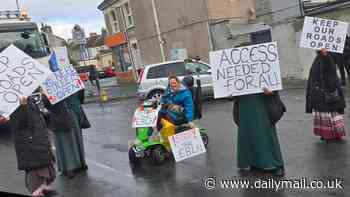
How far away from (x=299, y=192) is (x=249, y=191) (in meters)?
0.64

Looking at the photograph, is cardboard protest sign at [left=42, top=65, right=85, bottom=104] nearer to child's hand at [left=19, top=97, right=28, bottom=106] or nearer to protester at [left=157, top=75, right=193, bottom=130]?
child's hand at [left=19, top=97, right=28, bottom=106]

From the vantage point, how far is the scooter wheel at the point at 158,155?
8.19 meters

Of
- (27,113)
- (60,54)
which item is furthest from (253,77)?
(60,54)

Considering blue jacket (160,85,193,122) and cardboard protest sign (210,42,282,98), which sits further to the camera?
blue jacket (160,85,193,122)

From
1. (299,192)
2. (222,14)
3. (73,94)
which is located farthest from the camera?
(222,14)

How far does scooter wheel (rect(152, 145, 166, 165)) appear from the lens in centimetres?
Answer: 819

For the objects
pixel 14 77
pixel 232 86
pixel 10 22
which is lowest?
pixel 232 86

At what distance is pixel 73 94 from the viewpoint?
850 centimetres

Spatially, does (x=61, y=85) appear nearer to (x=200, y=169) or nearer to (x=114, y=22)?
(x=200, y=169)

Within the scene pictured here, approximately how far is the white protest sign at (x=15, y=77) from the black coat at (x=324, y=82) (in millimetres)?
4347

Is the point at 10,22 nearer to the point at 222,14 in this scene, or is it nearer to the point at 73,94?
the point at 73,94

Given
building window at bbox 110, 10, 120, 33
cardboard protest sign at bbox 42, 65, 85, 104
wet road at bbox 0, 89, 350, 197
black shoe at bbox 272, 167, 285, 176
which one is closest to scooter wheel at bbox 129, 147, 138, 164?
wet road at bbox 0, 89, 350, 197

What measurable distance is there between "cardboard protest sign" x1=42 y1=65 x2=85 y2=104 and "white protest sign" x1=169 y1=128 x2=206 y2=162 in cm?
189
